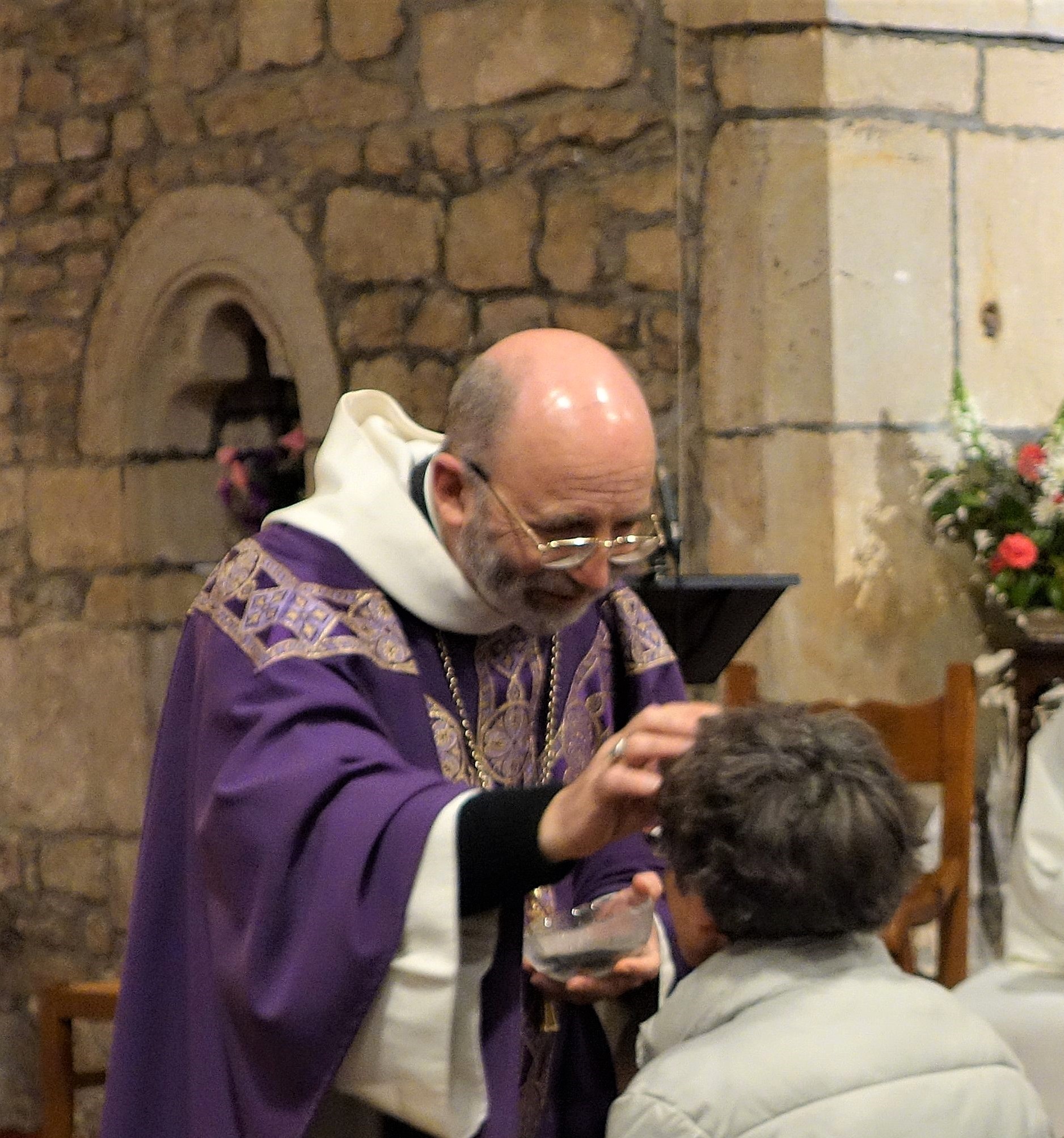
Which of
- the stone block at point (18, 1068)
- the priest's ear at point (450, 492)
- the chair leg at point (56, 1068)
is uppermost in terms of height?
the priest's ear at point (450, 492)

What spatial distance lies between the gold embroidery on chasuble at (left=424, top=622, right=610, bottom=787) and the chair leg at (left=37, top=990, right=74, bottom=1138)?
80.9 inches

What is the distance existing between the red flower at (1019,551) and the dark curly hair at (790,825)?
241cm

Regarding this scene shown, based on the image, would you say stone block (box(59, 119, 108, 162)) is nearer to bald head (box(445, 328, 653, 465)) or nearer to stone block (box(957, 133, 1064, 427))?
stone block (box(957, 133, 1064, 427))

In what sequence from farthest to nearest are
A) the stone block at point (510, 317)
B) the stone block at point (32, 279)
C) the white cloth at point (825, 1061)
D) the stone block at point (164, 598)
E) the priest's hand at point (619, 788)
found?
1. the stone block at point (32, 279)
2. the stone block at point (164, 598)
3. the stone block at point (510, 317)
4. the priest's hand at point (619, 788)
5. the white cloth at point (825, 1061)

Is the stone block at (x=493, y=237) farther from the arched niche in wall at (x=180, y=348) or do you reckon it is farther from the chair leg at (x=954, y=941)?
the chair leg at (x=954, y=941)

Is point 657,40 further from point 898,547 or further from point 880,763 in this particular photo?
point 880,763

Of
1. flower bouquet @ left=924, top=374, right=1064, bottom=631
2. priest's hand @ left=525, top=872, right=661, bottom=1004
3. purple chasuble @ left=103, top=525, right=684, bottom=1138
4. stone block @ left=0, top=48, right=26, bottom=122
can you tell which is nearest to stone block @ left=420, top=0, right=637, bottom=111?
flower bouquet @ left=924, top=374, right=1064, bottom=631

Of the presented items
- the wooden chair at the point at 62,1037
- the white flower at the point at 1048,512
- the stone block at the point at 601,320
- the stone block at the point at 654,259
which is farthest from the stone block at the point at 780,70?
the wooden chair at the point at 62,1037

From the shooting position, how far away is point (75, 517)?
531 cm

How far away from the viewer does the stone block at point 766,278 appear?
4.07 m

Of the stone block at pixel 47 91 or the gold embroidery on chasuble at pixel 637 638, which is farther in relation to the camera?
the stone block at pixel 47 91

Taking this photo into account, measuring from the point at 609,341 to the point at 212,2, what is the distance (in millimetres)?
1747

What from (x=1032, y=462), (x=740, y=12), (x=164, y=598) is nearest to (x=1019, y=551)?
(x=1032, y=462)

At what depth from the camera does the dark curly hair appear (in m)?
1.52
